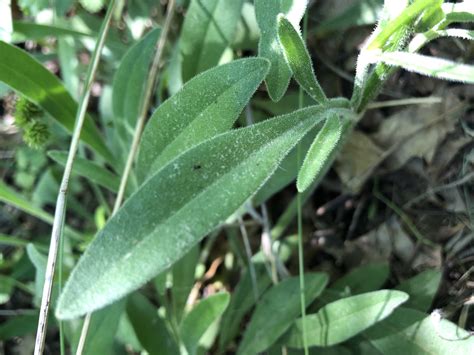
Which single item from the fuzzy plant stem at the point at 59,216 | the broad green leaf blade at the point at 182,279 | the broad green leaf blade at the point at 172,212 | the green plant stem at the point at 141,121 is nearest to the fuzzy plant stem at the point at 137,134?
the green plant stem at the point at 141,121

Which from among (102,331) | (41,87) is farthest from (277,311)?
(41,87)

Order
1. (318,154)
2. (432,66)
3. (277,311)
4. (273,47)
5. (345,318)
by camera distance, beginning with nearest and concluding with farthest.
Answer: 1. (432,66)
2. (318,154)
3. (273,47)
4. (345,318)
5. (277,311)

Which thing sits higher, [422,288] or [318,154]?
[318,154]

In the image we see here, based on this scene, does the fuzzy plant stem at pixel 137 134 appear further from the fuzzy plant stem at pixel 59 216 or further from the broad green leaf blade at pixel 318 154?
the broad green leaf blade at pixel 318 154

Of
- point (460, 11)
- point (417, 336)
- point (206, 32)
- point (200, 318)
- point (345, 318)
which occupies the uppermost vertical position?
point (206, 32)

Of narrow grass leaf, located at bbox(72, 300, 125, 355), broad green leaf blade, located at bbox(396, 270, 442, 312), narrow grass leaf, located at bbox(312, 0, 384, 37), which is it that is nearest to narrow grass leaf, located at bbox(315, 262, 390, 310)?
broad green leaf blade, located at bbox(396, 270, 442, 312)

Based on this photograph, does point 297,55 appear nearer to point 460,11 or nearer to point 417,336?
point 460,11
